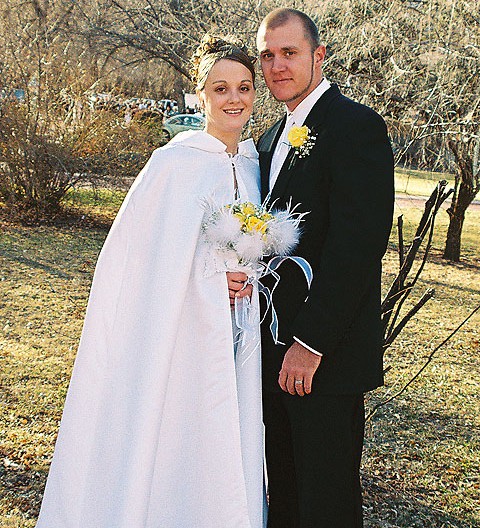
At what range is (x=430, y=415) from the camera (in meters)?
5.75

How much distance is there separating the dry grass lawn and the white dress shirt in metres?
2.17

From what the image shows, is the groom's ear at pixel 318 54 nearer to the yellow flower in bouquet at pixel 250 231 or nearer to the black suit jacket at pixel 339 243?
the black suit jacket at pixel 339 243

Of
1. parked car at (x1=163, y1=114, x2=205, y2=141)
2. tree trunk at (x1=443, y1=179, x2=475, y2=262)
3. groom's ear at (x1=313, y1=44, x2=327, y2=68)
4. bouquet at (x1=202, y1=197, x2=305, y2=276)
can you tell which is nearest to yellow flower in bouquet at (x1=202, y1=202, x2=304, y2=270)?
bouquet at (x1=202, y1=197, x2=305, y2=276)

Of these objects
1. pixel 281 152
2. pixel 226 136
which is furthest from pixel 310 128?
pixel 226 136

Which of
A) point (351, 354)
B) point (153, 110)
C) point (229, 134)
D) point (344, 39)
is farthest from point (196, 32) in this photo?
point (351, 354)

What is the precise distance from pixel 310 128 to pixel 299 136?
0.28 feet

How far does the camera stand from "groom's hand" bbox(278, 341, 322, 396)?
2783mm

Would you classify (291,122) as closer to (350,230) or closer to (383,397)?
(350,230)

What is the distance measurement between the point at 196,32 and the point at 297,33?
7.56 metres

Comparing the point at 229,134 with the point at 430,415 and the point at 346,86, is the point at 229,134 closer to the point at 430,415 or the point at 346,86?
the point at 430,415

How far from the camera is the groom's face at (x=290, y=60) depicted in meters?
2.87

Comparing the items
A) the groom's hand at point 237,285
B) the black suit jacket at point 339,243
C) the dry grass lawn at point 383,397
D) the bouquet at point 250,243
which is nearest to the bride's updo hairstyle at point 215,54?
the black suit jacket at point 339,243

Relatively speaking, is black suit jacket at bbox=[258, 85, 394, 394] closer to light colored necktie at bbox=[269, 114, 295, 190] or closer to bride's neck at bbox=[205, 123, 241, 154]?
light colored necktie at bbox=[269, 114, 295, 190]

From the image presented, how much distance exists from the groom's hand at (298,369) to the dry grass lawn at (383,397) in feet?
5.32
